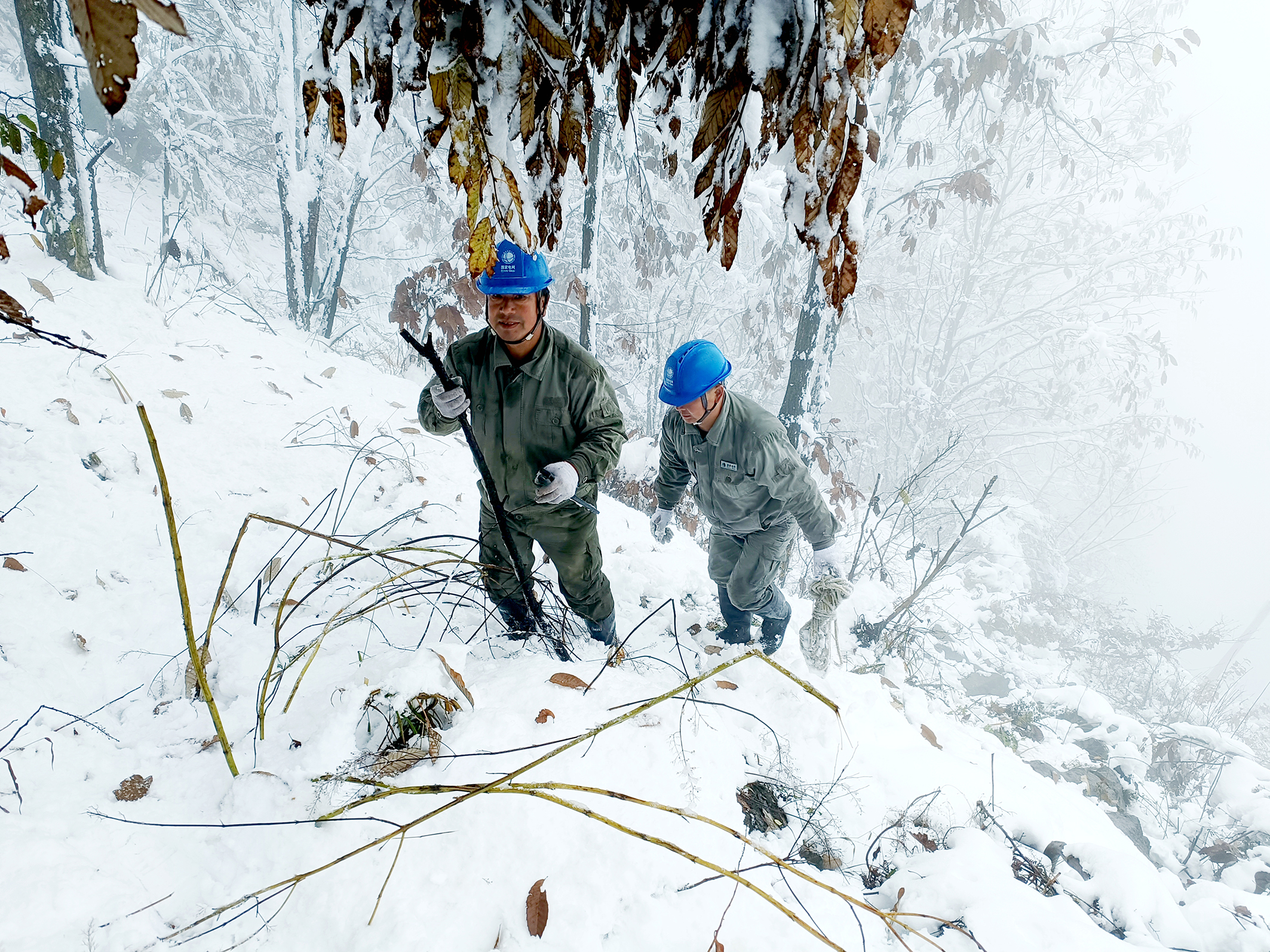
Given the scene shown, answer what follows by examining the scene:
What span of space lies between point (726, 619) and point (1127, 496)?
23060 mm

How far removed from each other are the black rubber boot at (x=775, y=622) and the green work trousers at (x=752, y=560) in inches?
1.8

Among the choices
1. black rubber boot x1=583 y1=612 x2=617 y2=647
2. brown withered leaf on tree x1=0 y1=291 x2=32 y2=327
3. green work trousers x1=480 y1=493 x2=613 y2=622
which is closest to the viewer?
brown withered leaf on tree x1=0 y1=291 x2=32 y2=327

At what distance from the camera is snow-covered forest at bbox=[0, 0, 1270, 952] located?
1066mm

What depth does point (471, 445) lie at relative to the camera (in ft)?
5.78

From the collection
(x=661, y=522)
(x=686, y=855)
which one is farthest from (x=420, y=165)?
(x=686, y=855)

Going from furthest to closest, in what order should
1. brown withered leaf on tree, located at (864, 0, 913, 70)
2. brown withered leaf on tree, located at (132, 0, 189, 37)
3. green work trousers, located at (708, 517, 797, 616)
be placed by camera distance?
1. green work trousers, located at (708, 517, 797, 616)
2. brown withered leaf on tree, located at (864, 0, 913, 70)
3. brown withered leaf on tree, located at (132, 0, 189, 37)

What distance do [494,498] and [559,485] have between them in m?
0.43

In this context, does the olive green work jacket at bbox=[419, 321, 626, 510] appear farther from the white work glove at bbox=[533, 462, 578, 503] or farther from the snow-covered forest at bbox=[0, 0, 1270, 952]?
the snow-covered forest at bbox=[0, 0, 1270, 952]

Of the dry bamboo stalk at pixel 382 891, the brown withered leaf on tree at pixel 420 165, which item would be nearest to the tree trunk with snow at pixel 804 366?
the brown withered leaf on tree at pixel 420 165

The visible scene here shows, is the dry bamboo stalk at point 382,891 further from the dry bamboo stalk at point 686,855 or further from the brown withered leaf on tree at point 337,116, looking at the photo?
the brown withered leaf on tree at point 337,116

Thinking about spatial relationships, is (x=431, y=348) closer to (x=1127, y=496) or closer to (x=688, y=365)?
(x=688, y=365)

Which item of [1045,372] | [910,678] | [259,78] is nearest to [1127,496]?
[1045,372]

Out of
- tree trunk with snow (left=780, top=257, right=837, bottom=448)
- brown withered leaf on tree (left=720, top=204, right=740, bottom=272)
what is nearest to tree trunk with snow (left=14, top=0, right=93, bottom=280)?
brown withered leaf on tree (left=720, top=204, right=740, bottom=272)

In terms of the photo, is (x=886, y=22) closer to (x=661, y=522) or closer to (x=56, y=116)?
(x=661, y=522)
